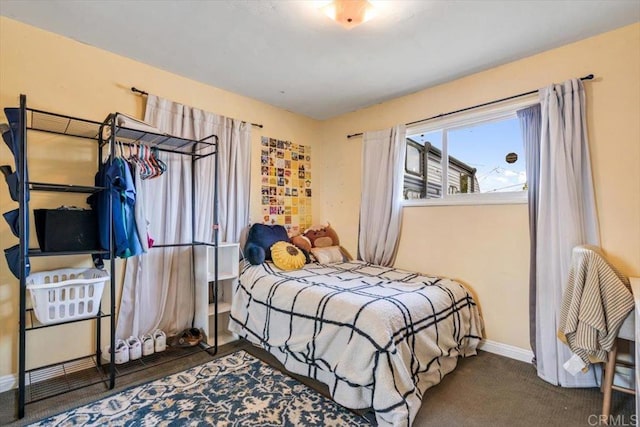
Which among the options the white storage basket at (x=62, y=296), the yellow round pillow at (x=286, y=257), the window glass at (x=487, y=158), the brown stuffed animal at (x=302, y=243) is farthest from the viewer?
the brown stuffed animal at (x=302, y=243)

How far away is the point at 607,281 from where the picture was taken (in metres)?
1.75

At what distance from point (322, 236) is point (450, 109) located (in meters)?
1.89

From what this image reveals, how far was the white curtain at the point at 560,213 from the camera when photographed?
2.10m

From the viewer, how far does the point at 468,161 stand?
9.40 ft

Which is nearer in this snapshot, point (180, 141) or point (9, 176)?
point (9, 176)

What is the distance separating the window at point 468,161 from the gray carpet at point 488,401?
1.36 meters

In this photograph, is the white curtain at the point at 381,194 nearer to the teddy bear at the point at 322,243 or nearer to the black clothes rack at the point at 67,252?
the teddy bear at the point at 322,243

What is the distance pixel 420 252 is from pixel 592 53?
1.98 m

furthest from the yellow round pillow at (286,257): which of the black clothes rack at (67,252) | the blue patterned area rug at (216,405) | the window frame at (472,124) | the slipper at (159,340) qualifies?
the window frame at (472,124)

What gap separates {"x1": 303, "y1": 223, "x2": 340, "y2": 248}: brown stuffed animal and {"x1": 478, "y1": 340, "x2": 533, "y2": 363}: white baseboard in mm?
1802

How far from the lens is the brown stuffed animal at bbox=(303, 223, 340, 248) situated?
3564mm

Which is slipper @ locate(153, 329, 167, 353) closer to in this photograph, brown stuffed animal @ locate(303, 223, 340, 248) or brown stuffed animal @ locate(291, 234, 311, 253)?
brown stuffed animal @ locate(291, 234, 311, 253)

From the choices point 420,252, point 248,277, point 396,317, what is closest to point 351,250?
point 420,252

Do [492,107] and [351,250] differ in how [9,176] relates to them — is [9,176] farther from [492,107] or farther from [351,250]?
[492,107]
